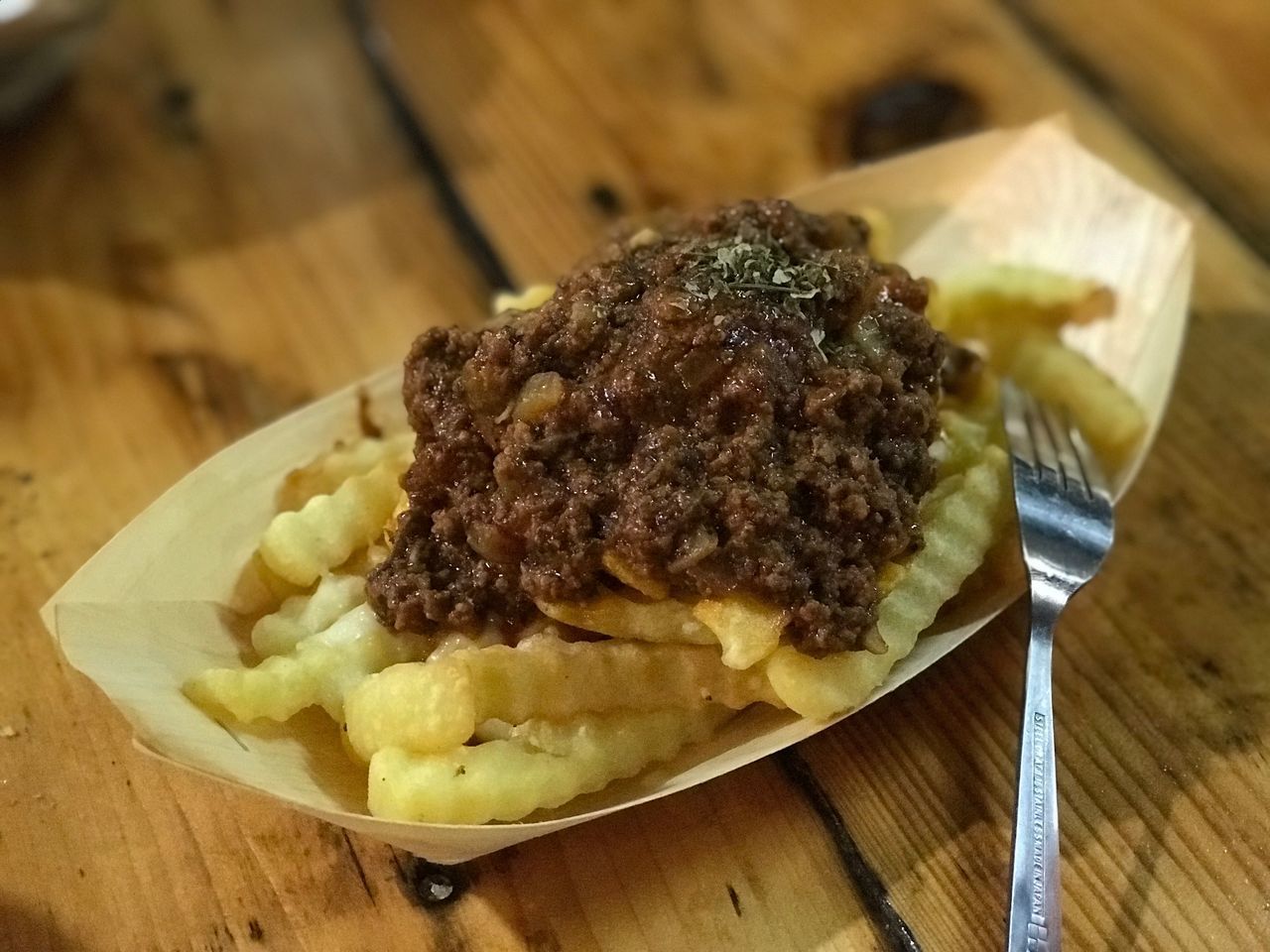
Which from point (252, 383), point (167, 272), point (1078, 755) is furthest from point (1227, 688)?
point (167, 272)

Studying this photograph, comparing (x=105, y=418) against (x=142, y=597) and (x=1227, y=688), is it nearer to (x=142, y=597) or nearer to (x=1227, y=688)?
(x=142, y=597)

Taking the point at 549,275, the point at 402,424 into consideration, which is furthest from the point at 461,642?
the point at 549,275

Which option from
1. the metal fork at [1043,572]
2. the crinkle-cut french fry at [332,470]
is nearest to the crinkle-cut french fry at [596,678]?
the metal fork at [1043,572]

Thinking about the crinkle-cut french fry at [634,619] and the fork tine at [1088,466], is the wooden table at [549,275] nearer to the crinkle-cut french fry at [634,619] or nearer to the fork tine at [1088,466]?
the fork tine at [1088,466]

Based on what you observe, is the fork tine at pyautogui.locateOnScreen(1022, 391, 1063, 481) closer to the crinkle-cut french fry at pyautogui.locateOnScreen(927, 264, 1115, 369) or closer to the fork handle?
the crinkle-cut french fry at pyautogui.locateOnScreen(927, 264, 1115, 369)

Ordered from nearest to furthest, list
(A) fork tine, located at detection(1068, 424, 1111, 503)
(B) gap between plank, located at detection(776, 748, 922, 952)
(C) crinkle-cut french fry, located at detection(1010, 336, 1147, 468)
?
(B) gap between plank, located at detection(776, 748, 922, 952), (A) fork tine, located at detection(1068, 424, 1111, 503), (C) crinkle-cut french fry, located at detection(1010, 336, 1147, 468)

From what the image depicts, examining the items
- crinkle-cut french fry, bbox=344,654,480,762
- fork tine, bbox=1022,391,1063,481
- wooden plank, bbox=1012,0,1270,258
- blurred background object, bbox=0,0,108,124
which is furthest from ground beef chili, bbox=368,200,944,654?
blurred background object, bbox=0,0,108,124
